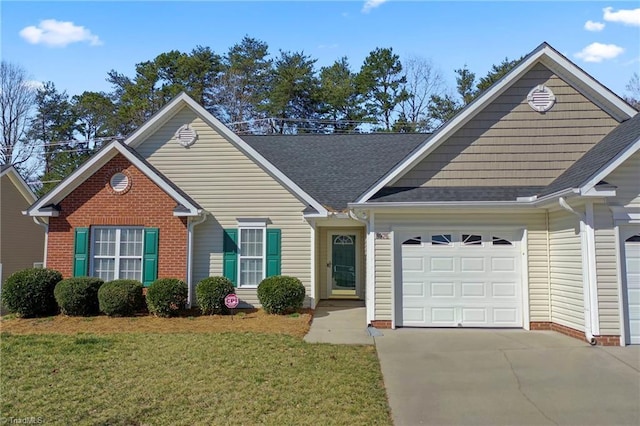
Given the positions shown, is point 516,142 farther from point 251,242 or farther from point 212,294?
point 212,294

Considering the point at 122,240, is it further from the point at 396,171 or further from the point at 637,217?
the point at 637,217

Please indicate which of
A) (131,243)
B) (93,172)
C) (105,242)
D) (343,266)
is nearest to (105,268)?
(105,242)

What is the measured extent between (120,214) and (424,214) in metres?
8.18

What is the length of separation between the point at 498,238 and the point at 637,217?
2.58m

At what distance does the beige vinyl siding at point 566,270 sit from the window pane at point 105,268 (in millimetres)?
11110

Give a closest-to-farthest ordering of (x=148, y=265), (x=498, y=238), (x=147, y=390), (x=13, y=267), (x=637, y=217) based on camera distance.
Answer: (x=147, y=390)
(x=637, y=217)
(x=498, y=238)
(x=148, y=265)
(x=13, y=267)

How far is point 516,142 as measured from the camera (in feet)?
33.7

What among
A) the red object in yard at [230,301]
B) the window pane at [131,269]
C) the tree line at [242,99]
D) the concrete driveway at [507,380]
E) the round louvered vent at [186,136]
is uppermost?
the tree line at [242,99]

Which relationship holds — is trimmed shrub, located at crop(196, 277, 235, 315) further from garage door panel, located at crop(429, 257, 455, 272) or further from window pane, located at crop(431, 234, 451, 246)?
window pane, located at crop(431, 234, 451, 246)

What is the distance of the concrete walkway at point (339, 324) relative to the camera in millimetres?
8766

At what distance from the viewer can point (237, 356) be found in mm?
7395

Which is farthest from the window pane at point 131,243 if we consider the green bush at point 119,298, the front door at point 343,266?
the front door at point 343,266

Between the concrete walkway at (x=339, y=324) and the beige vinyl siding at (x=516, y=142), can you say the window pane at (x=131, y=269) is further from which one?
the beige vinyl siding at (x=516, y=142)

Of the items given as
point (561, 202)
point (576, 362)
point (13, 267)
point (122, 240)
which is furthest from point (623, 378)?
point (13, 267)
